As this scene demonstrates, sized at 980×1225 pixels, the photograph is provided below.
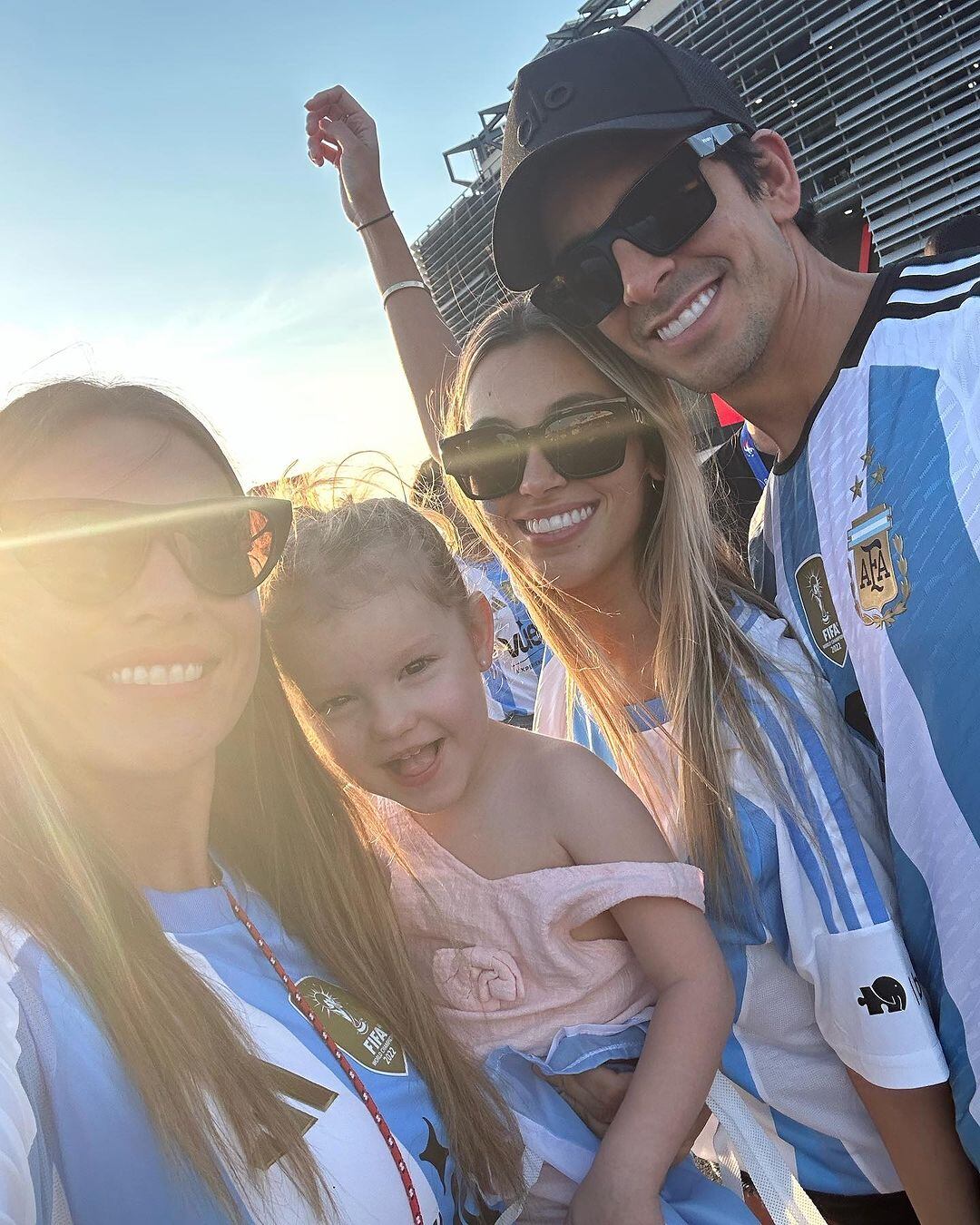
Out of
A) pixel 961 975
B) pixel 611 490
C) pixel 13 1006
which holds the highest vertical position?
pixel 611 490

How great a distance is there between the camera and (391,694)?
5.66ft

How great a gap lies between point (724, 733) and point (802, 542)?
53 centimetres

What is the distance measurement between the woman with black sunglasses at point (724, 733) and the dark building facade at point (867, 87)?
17235 mm

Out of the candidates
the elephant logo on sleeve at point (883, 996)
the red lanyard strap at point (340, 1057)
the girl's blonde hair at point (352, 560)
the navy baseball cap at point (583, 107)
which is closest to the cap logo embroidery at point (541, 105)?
the navy baseball cap at point (583, 107)

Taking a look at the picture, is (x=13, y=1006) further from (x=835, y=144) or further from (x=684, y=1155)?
(x=835, y=144)

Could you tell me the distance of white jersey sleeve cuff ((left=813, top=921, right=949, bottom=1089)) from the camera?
1.60 metres

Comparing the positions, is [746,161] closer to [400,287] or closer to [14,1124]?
[400,287]

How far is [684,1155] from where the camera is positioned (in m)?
1.54

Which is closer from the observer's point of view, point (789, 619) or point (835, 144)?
point (789, 619)

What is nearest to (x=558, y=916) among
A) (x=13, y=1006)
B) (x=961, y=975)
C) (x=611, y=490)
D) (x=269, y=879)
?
(x=269, y=879)

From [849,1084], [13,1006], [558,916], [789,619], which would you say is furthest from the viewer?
[789,619]

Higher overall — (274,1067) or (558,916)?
(274,1067)

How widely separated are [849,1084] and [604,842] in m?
0.81

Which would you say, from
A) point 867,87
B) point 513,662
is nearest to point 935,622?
point 513,662
